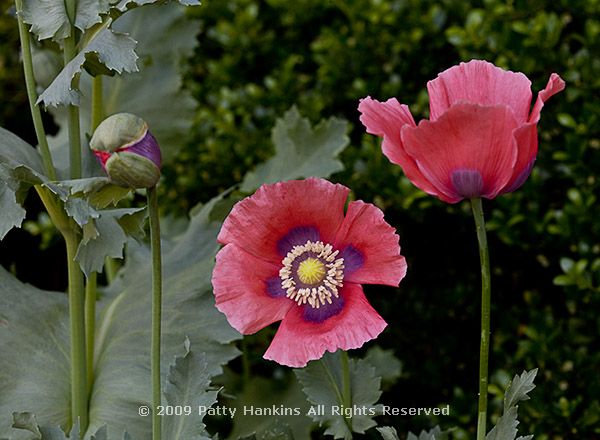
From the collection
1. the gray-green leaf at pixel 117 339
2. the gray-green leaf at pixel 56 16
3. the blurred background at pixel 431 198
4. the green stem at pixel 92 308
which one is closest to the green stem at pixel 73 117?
the gray-green leaf at pixel 56 16

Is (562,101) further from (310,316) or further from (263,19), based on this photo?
(310,316)

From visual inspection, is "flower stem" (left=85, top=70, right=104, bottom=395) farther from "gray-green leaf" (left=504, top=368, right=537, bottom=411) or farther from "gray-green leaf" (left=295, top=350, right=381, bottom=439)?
"gray-green leaf" (left=504, top=368, right=537, bottom=411)

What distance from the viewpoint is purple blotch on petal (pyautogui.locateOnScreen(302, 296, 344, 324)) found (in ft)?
3.13

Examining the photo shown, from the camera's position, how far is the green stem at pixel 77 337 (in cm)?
120

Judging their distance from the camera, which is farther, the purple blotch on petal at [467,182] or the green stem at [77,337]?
the green stem at [77,337]

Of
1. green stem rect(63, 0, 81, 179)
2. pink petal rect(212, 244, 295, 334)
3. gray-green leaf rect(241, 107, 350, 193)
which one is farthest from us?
gray-green leaf rect(241, 107, 350, 193)

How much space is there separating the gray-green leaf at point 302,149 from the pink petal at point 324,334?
56 cm

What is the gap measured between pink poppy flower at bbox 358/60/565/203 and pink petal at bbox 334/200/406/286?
0.07m

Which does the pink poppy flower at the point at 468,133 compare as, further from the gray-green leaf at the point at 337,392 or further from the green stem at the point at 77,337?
the green stem at the point at 77,337

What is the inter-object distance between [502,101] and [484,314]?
8.1 inches

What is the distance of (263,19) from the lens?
2.00 m

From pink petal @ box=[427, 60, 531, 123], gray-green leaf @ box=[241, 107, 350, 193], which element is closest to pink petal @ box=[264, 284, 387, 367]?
pink petal @ box=[427, 60, 531, 123]

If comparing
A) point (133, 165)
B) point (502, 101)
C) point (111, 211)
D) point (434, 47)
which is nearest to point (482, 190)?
point (502, 101)

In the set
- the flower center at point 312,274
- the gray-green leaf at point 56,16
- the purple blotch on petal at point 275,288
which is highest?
the gray-green leaf at point 56,16
